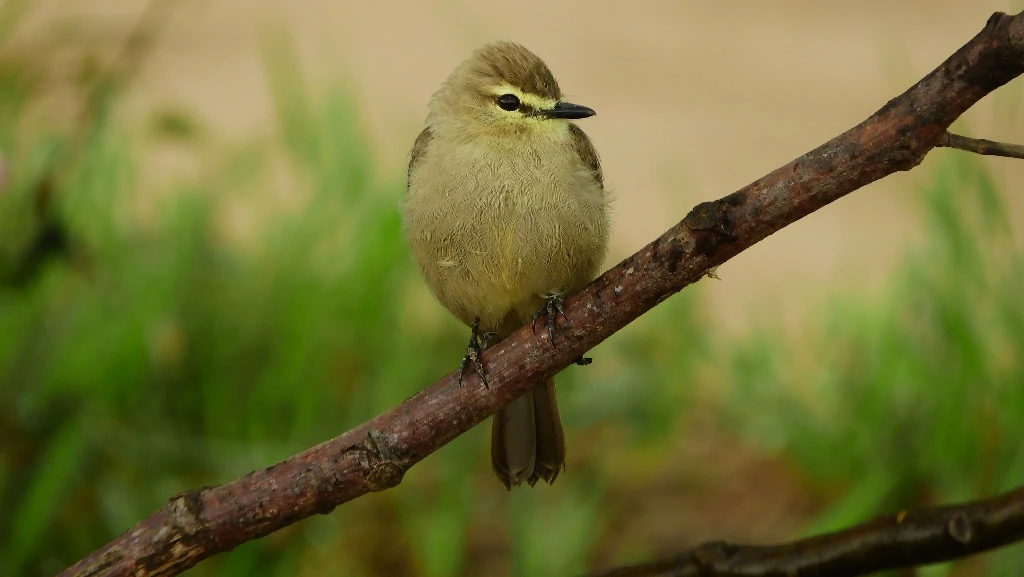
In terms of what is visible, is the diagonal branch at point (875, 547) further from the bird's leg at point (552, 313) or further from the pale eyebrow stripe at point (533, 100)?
the pale eyebrow stripe at point (533, 100)

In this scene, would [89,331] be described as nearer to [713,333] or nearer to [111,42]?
[111,42]

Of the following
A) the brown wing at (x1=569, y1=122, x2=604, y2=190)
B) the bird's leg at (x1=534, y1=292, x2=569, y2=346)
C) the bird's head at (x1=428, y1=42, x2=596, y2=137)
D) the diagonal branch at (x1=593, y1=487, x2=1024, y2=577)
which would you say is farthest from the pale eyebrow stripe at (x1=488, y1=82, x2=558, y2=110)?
the diagonal branch at (x1=593, y1=487, x2=1024, y2=577)

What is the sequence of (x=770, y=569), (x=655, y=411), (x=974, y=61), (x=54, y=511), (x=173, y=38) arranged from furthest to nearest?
(x=173, y=38) → (x=655, y=411) → (x=54, y=511) → (x=770, y=569) → (x=974, y=61)

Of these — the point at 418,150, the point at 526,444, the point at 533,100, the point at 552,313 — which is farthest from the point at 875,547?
the point at 418,150

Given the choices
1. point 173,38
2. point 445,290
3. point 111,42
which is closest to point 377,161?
point 111,42

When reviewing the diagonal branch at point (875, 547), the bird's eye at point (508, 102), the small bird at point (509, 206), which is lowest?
the diagonal branch at point (875, 547)

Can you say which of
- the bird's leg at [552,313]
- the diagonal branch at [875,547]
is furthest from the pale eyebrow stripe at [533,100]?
the diagonal branch at [875,547]

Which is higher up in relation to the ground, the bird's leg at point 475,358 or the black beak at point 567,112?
the black beak at point 567,112

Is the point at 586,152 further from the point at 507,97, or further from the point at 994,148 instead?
the point at 994,148
